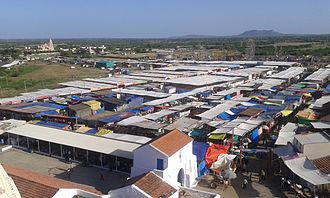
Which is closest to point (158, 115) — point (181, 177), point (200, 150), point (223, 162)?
point (200, 150)

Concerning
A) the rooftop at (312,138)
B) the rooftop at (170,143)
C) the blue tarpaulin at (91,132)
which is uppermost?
the rooftop at (170,143)

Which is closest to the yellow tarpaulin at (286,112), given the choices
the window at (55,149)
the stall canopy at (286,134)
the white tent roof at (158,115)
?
the stall canopy at (286,134)

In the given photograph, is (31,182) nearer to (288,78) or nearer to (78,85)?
(78,85)

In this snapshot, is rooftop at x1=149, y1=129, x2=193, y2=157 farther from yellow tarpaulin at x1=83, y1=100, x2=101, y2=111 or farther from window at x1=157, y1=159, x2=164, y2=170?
yellow tarpaulin at x1=83, y1=100, x2=101, y2=111

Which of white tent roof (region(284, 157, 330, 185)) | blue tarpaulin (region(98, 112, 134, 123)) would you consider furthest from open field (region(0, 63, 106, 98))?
white tent roof (region(284, 157, 330, 185))

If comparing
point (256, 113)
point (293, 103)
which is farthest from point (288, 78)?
point (256, 113)

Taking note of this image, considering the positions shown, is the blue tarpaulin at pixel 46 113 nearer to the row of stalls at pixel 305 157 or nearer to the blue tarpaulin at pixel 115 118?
the blue tarpaulin at pixel 115 118
